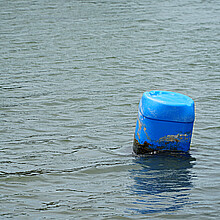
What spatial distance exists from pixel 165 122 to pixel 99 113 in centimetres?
280

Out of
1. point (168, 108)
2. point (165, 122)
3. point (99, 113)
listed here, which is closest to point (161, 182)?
point (165, 122)

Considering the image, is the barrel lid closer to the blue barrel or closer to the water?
the blue barrel

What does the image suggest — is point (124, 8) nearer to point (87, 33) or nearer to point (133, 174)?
point (87, 33)

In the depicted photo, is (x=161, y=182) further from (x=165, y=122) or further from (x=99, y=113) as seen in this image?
(x=99, y=113)

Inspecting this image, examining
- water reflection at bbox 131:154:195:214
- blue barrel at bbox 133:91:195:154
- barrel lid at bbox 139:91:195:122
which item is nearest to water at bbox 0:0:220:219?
water reflection at bbox 131:154:195:214

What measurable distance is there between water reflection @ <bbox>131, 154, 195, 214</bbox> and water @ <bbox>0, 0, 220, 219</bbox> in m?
0.01

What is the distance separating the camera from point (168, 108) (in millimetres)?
6812

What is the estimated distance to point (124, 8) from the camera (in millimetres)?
22047

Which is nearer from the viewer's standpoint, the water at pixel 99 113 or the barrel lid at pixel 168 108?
the water at pixel 99 113

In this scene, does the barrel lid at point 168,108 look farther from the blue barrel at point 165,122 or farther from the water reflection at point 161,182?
the water reflection at point 161,182

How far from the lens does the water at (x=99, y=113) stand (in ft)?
19.7

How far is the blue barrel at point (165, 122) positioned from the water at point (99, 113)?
231mm

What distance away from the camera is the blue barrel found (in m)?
6.84

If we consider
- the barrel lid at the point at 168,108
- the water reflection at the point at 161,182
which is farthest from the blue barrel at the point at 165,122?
the water reflection at the point at 161,182
